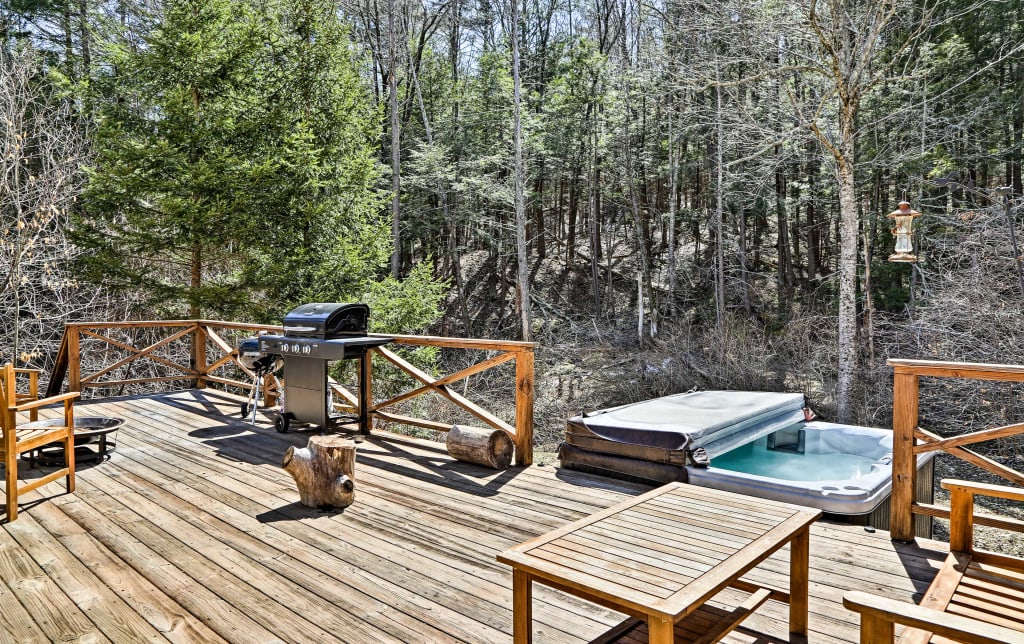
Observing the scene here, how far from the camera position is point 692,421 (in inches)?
206

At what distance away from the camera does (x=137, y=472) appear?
4441 millimetres

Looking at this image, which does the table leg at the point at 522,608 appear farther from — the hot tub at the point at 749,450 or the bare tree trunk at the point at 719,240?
the bare tree trunk at the point at 719,240

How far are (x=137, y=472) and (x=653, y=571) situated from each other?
405cm

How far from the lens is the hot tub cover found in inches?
184

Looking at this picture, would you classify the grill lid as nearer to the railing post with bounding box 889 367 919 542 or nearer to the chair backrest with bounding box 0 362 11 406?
the chair backrest with bounding box 0 362 11 406

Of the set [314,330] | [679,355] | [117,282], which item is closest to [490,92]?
[679,355]

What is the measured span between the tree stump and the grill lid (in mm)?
1504

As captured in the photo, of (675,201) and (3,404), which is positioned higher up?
(675,201)

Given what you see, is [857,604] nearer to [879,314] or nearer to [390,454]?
[390,454]

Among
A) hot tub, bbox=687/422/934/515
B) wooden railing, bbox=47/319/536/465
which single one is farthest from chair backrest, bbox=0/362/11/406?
hot tub, bbox=687/422/934/515

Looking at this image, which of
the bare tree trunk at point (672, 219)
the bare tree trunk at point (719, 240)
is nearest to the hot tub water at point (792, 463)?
the bare tree trunk at point (719, 240)

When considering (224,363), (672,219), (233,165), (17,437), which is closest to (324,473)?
(17,437)

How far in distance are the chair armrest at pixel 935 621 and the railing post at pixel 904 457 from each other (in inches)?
78.6

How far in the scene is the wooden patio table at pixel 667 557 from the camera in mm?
1671
